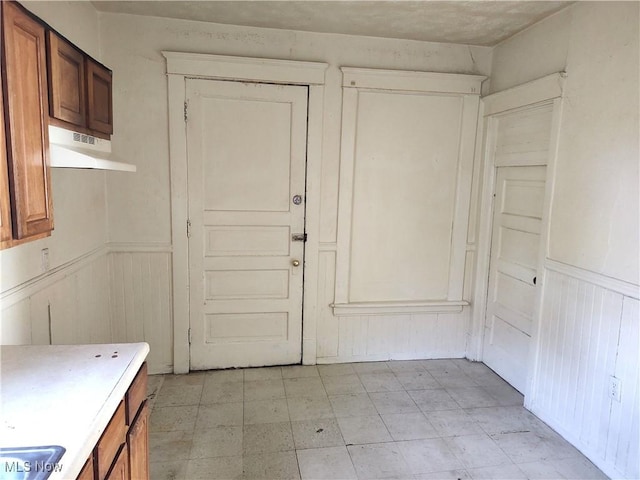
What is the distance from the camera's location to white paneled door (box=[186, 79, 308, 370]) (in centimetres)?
308

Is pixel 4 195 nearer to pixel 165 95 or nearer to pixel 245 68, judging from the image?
pixel 165 95

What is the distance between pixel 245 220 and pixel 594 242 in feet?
7.44

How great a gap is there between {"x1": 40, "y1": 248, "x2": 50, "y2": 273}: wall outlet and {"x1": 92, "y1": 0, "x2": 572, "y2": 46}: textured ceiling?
1.68 m

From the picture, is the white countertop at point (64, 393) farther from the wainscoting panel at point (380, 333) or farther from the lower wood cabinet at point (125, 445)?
the wainscoting panel at point (380, 333)

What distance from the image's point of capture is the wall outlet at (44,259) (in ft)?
6.78

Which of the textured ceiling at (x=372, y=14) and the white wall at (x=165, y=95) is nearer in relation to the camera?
the textured ceiling at (x=372, y=14)

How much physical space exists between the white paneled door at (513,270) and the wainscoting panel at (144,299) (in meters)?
2.56

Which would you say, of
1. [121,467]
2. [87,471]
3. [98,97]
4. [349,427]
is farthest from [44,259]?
[349,427]

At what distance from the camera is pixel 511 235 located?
10.4 ft

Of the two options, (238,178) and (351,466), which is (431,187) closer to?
(238,178)

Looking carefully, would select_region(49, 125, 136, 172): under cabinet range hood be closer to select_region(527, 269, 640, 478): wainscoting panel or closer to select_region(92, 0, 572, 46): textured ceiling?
select_region(92, 0, 572, 46): textured ceiling

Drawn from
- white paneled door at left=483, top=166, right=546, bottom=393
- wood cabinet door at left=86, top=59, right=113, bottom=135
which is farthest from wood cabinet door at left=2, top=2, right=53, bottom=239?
white paneled door at left=483, top=166, right=546, bottom=393

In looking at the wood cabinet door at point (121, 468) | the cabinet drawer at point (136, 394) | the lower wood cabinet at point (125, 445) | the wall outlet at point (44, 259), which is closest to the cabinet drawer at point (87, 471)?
the lower wood cabinet at point (125, 445)

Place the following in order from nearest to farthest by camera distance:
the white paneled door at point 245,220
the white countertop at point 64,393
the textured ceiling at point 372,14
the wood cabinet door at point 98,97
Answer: the white countertop at point 64,393 → the wood cabinet door at point 98,97 → the textured ceiling at point 372,14 → the white paneled door at point 245,220
